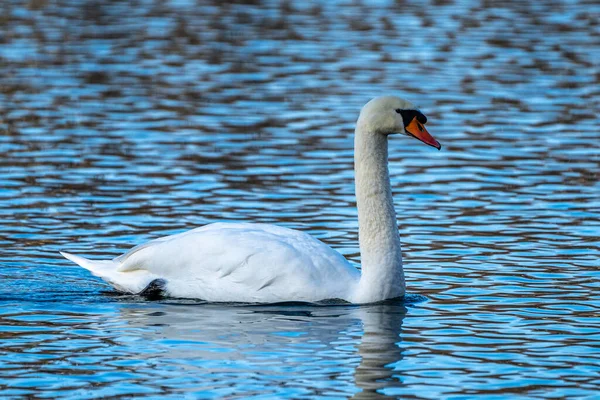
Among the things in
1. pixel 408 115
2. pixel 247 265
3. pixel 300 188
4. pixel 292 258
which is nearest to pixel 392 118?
pixel 408 115

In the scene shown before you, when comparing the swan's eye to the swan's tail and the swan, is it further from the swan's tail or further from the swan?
the swan's tail

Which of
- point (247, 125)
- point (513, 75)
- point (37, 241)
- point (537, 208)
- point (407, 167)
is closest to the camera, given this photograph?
point (37, 241)

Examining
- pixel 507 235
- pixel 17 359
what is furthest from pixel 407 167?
pixel 17 359

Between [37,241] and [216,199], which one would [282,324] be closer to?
[37,241]

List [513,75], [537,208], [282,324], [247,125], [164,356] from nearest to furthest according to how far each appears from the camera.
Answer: [164,356], [282,324], [537,208], [247,125], [513,75]

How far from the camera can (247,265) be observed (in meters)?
10.3

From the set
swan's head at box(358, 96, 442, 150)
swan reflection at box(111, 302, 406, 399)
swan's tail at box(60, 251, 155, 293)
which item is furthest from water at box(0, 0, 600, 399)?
swan's head at box(358, 96, 442, 150)

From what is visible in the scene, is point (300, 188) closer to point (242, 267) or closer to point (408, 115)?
point (408, 115)

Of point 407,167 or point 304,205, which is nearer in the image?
point 304,205

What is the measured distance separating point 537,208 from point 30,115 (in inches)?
330

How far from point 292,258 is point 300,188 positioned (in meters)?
5.16

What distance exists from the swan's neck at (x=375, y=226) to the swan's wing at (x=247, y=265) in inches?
6.5

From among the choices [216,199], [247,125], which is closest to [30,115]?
[247,125]

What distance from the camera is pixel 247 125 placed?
19422 millimetres
